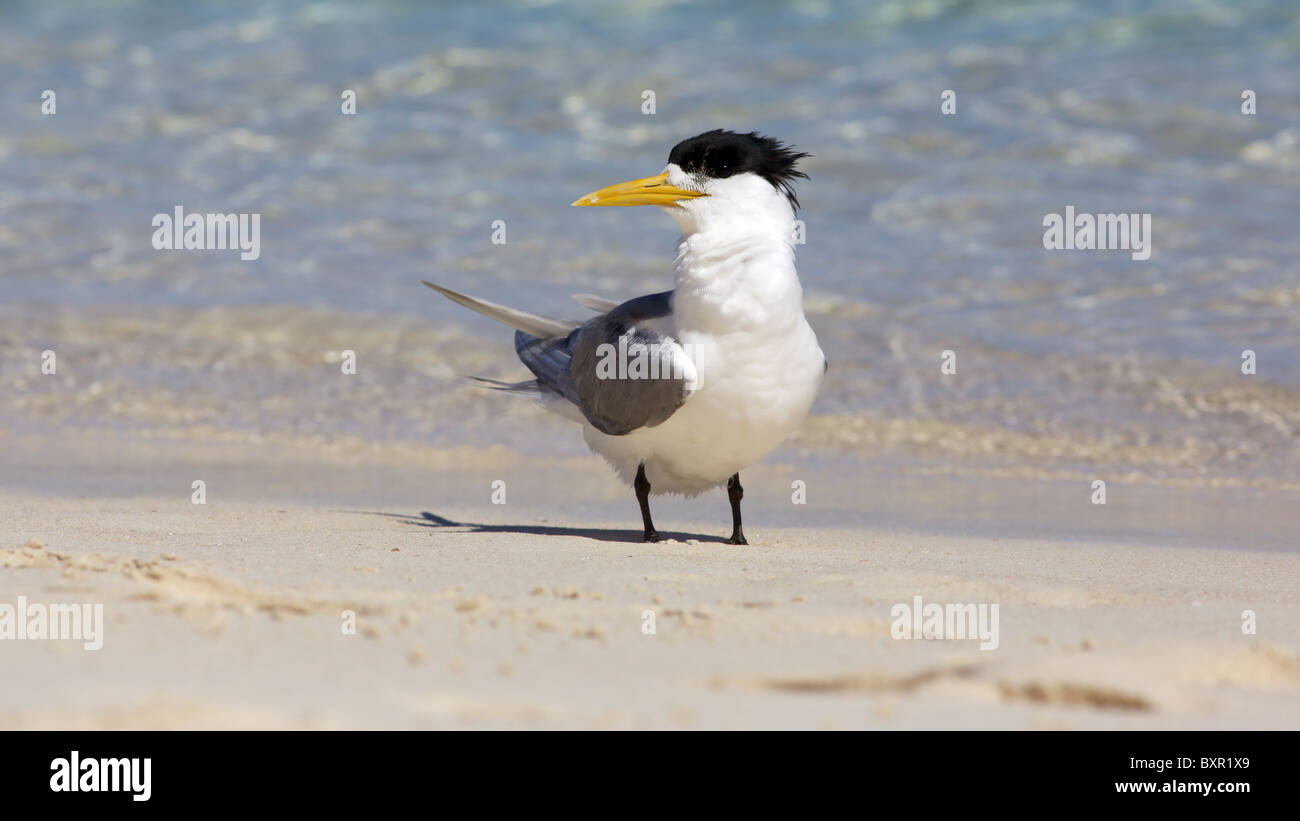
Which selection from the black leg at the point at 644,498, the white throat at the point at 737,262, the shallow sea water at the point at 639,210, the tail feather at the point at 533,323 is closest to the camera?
the white throat at the point at 737,262

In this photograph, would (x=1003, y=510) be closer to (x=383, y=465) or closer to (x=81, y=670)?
(x=383, y=465)

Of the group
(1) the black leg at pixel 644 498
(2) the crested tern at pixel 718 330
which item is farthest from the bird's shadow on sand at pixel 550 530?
(2) the crested tern at pixel 718 330

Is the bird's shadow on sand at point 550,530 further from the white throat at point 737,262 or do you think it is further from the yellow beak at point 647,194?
the yellow beak at point 647,194

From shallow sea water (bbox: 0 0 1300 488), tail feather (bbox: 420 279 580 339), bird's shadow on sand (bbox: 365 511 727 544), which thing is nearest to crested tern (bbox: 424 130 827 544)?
bird's shadow on sand (bbox: 365 511 727 544)

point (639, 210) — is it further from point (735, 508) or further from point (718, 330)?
point (718, 330)

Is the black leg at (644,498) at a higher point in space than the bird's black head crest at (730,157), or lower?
lower

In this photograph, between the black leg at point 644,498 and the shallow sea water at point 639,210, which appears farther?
the shallow sea water at point 639,210

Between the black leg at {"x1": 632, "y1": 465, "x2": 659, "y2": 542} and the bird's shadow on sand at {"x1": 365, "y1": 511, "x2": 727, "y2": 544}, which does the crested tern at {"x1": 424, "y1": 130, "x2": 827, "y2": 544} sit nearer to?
the black leg at {"x1": 632, "y1": 465, "x2": 659, "y2": 542}

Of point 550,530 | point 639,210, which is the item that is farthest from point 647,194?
point 639,210

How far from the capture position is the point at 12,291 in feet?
29.4

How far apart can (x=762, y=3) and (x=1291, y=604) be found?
11.4 meters

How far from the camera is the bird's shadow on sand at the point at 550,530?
4652mm

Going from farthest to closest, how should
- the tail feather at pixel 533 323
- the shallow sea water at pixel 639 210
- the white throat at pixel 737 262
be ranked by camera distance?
1. the shallow sea water at pixel 639 210
2. the tail feather at pixel 533 323
3. the white throat at pixel 737 262

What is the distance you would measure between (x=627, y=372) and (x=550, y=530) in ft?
2.34
